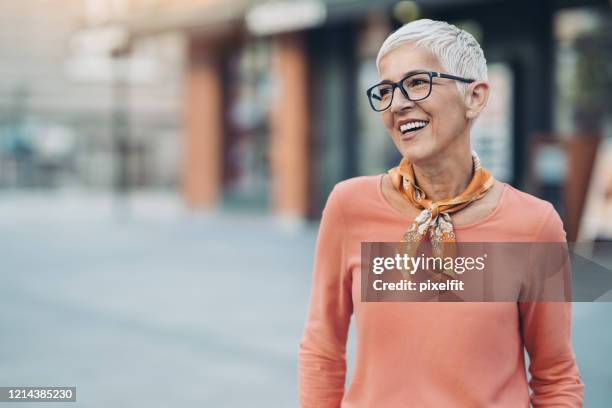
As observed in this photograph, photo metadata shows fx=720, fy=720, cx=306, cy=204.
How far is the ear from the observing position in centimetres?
140

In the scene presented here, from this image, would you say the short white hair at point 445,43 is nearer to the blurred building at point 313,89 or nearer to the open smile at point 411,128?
the open smile at point 411,128

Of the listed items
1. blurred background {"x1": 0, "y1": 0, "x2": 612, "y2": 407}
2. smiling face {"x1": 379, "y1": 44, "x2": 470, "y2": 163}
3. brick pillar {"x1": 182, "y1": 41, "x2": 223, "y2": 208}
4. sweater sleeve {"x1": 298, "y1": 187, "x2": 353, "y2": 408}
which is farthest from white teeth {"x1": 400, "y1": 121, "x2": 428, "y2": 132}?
brick pillar {"x1": 182, "y1": 41, "x2": 223, "y2": 208}

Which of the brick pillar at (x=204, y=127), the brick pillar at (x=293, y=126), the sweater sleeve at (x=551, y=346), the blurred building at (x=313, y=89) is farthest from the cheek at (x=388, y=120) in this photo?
the brick pillar at (x=204, y=127)

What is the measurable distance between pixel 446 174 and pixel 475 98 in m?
0.16

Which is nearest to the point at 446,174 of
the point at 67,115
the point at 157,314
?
the point at 157,314

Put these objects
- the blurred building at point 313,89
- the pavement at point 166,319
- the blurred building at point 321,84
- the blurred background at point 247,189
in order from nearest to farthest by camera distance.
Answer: the pavement at point 166,319
the blurred background at point 247,189
the blurred building at point 321,84
the blurred building at point 313,89

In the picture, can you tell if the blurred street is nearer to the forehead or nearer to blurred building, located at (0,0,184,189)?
the forehead

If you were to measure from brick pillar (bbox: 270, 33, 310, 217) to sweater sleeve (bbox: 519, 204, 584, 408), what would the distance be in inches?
452

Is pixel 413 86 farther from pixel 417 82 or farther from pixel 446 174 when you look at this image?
pixel 446 174

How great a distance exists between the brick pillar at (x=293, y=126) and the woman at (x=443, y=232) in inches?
452

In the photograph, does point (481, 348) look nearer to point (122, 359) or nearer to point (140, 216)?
point (122, 359)

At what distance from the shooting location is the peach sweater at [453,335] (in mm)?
1390

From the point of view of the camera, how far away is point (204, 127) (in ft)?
50.6

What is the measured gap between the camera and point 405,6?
33.9 ft
